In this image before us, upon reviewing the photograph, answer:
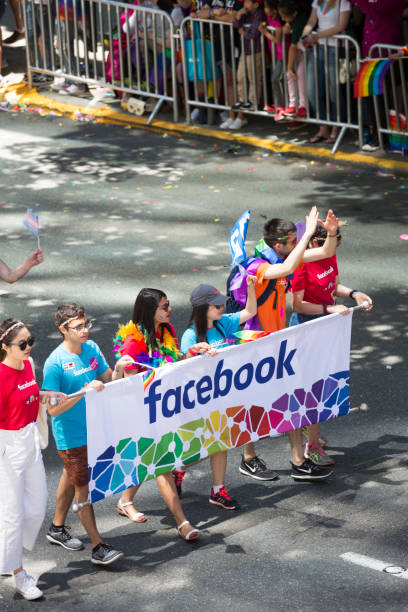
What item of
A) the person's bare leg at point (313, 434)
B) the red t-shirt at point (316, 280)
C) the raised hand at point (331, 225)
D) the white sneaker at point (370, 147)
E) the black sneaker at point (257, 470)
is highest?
the raised hand at point (331, 225)

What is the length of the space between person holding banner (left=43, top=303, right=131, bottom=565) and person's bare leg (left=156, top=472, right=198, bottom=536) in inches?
18.2

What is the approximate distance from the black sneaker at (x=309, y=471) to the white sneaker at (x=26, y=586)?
2172mm

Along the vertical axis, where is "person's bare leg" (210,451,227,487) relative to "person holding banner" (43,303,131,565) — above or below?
below

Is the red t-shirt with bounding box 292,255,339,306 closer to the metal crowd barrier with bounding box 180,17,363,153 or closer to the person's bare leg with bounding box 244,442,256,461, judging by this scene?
the person's bare leg with bounding box 244,442,256,461

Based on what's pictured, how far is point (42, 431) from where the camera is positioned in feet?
21.4

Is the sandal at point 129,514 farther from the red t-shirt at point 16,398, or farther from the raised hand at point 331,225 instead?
the raised hand at point 331,225

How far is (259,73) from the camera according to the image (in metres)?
16.8

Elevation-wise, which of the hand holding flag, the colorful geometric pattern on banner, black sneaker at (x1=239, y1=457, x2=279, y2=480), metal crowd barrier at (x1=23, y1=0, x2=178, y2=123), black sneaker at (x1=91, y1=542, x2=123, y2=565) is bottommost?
black sneaker at (x1=239, y1=457, x2=279, y2=480)

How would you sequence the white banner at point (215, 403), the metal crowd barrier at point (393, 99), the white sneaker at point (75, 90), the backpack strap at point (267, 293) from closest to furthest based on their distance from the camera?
the white banner at point (215, 403) → the backpack strap at point (267, 293) → the metal crowd barrier at point (393, 99) → the white sneaker at point (75, 90)

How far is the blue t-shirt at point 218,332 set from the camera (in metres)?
7.12

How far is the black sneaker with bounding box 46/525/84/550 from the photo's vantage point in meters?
6.89

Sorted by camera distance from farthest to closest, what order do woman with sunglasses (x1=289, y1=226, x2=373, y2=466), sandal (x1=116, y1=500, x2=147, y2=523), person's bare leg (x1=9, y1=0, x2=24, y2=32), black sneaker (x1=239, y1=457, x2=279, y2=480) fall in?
1. person's bare leg (x1=9, y1=0, x2=24, y2=32)
2. woman with sunglasses (x1=289, y1=226, x2=373, y2=466)
3. black sneaker (x1=239, y1=457, x2=279, y2=480)
4. sandal (x1=116, y1=500, x2=147, y2=523)

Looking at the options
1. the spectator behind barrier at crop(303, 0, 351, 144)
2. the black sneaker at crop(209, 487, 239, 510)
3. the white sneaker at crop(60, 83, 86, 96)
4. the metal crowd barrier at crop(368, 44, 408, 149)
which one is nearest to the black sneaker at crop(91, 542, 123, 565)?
the black sneaker at crop(209, 487, 239, 510)

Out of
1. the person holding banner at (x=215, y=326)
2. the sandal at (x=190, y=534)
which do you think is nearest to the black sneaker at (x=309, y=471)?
the person holding banner at (x=215, y=326)
